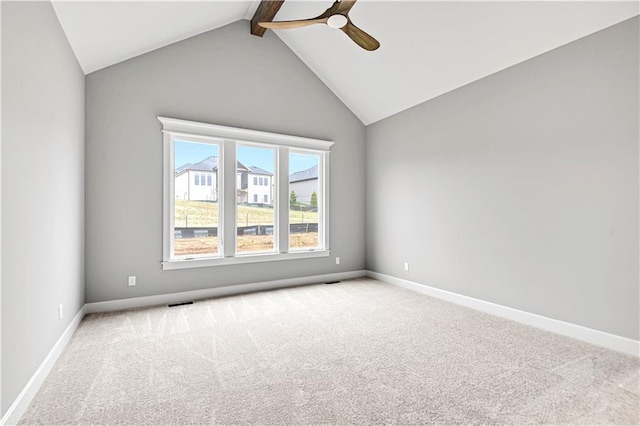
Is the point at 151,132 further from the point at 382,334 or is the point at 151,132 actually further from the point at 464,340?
the point at 464,340

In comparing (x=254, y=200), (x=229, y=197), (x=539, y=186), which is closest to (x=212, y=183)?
(x=229, y=197)

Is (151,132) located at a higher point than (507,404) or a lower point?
higher

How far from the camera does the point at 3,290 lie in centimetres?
166

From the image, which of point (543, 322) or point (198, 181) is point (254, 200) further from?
point (543, 322)

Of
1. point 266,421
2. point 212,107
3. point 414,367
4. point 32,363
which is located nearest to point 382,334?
point 414,367

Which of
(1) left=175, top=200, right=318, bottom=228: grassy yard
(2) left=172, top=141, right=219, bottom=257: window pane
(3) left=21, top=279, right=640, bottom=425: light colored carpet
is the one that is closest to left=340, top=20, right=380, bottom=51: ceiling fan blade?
(2) left=172, top=141, right=219, bottom=257: window pane

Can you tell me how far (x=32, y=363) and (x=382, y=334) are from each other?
8.81 feet

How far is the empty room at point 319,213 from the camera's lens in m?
1.99

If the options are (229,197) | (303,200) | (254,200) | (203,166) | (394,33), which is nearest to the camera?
(394,33)

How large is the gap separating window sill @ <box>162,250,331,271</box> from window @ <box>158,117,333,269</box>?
1 centimetres

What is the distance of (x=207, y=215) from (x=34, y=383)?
2.63m

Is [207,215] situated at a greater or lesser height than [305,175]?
lesser

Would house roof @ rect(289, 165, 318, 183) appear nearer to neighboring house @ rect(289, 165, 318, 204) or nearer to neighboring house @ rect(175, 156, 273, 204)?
neighboring house @ rect(289, 165, 318, 204)

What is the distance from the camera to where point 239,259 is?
4.53m
